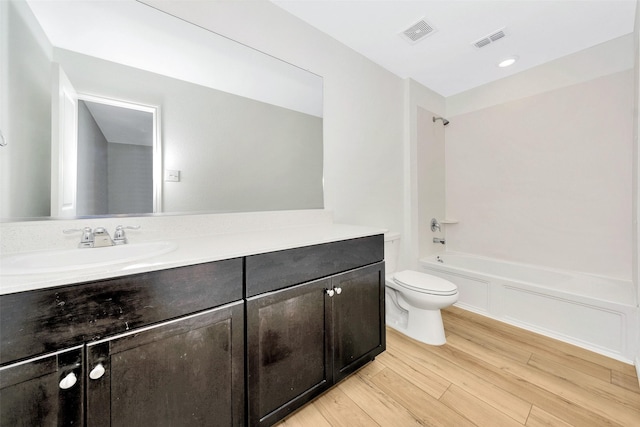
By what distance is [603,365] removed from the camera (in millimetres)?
1558

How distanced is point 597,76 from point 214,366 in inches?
135

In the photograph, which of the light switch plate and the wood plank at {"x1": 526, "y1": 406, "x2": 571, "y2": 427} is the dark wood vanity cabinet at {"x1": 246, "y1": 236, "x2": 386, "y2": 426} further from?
the wood plank at {"x1": 526, "y1": 406, "x2": 571, "y2": 427}

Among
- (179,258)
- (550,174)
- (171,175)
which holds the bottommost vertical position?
(179,258)

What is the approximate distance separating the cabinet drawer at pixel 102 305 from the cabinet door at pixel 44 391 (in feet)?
0.10

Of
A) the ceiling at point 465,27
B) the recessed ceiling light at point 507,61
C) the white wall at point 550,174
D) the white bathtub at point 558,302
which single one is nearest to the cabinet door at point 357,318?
the white bathtub at point 558,302

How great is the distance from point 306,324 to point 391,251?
1.17 meters

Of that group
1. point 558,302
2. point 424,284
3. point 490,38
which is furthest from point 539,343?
point 490,38

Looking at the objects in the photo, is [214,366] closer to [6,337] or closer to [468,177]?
[6,337]

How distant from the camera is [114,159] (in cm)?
114

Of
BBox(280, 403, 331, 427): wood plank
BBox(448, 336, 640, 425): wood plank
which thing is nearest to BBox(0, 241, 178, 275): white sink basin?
BBox(280, 403, 331, 427): wood plank

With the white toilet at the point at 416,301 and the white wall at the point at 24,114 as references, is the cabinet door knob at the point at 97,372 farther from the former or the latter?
the white toilet at the point at 416,301

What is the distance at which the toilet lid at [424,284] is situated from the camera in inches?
68.2

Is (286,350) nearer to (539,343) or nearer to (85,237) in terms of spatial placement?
(85,237)

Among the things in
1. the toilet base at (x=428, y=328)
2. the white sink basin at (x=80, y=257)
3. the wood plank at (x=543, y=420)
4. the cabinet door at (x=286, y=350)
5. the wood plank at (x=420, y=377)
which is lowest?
the wood plank at (x=543, y=420)
